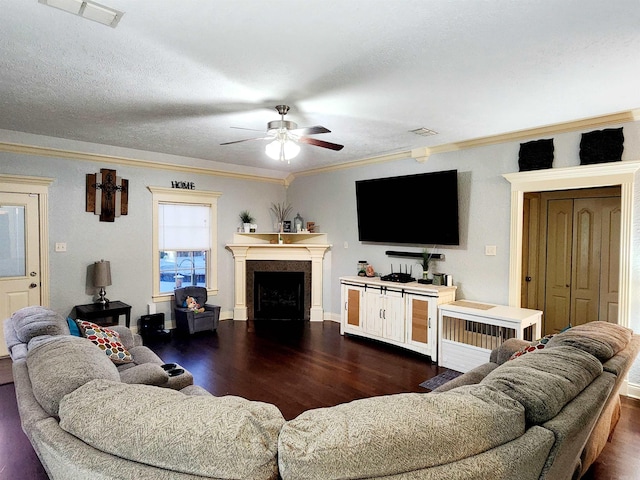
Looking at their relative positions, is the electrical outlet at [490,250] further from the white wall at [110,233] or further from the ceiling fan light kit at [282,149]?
the white wall at [110,233]

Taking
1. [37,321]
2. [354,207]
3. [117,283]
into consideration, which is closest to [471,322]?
[354,207]

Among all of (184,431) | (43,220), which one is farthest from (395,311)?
(43,220)

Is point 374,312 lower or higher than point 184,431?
lower

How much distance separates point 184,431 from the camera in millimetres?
1042

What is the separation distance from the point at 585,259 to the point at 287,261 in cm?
420

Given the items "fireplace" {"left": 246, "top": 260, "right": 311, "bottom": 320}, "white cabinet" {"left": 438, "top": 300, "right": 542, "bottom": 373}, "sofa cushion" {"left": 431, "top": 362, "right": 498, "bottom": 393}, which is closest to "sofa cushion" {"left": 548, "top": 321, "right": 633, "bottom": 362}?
"sofa cushion" {"left": 431, "top": 362, "right": 498, "bottom": 393}

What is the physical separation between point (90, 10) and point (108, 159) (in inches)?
139

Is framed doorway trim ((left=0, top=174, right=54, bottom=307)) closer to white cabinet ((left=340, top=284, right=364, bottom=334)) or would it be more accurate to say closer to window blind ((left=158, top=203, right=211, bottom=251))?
window blind ((left=158, top=203, right=211, bottom=251))

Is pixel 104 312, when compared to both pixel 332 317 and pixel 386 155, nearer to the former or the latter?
pixel 332 317

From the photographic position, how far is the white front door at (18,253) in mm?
4305

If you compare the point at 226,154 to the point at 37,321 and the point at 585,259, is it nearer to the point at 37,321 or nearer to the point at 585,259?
the point at 37,321

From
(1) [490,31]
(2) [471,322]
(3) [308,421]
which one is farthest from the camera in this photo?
(2) [471,322]

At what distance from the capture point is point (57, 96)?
3121 mm

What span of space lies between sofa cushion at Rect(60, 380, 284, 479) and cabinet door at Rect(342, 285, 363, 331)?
4110 mm
